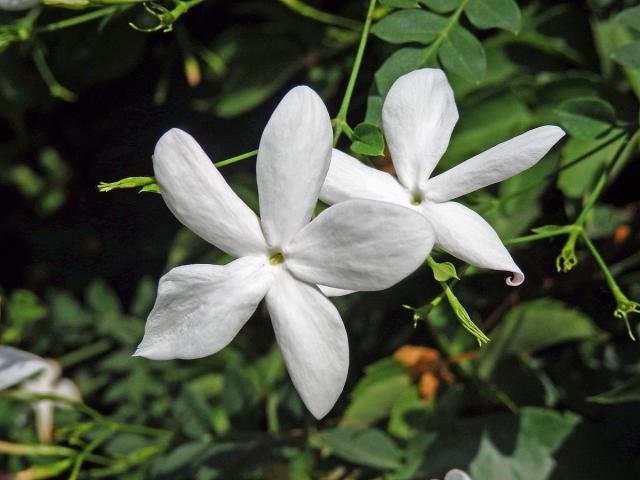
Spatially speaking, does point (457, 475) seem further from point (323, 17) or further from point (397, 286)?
point (323, 17)

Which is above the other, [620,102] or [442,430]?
[620,102]

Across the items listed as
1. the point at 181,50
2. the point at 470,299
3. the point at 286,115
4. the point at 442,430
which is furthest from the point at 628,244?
the point at 181,50

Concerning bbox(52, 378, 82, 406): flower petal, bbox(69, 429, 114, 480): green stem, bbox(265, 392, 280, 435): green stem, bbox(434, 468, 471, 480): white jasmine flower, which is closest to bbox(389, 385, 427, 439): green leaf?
bbox(265, 392, 280, 435): green stem

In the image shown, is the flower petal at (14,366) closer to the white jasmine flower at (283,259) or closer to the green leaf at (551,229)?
the white jasmine flower at (283,259)

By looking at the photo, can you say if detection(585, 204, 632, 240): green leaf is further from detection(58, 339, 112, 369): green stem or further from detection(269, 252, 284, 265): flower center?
detection(58, 339, 112, 369): green stem

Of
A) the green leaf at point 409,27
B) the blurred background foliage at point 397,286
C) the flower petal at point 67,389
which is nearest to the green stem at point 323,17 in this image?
the blurred background foliage at point 397,286

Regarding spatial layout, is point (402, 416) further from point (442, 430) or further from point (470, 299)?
point (470, 299)
